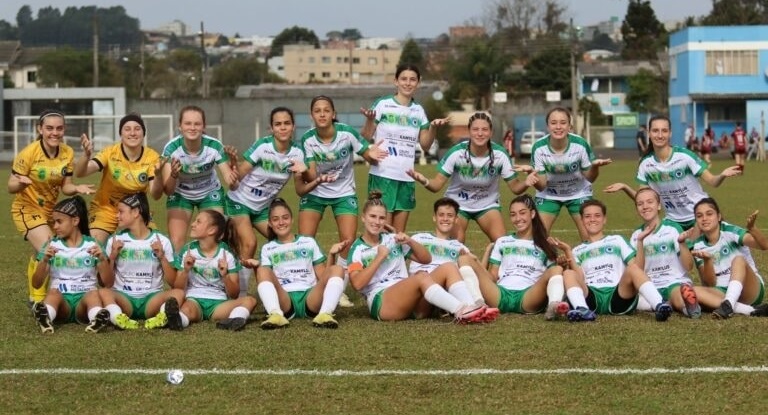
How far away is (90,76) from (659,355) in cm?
9368

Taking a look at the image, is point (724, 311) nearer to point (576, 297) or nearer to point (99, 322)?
point (576, 297)

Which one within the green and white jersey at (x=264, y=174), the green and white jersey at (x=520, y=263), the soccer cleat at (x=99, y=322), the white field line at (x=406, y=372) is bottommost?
the white field line at (x=406, y=372)

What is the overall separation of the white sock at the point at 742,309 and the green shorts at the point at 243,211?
430 centimetres

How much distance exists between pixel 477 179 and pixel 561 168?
838 mm

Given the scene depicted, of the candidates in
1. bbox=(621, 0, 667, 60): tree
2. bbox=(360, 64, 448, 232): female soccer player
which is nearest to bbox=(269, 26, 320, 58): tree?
bbox=(621, 0, 667, 60): tree

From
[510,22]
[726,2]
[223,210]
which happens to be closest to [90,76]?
[510,22]

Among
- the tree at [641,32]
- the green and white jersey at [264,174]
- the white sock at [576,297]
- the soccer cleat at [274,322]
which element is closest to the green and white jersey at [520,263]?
the white sock at [576,297]

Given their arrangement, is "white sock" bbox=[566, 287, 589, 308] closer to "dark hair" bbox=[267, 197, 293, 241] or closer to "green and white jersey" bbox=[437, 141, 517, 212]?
"green and white jersey" bbox=[437, 141, 517, 212]

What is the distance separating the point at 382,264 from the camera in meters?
9.85

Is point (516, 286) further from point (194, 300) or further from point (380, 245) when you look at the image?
point (194, 300)

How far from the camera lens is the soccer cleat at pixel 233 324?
9.15 meters

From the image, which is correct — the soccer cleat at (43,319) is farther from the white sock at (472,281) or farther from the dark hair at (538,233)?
the dark hair at (538,233)

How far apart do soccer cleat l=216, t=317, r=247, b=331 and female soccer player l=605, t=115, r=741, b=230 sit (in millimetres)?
3673

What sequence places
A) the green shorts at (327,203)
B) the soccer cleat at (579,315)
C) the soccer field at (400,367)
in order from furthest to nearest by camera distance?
the green shorts at (327,203) → the soccer cleat at (579,315) → the soccer field at (400,367)
